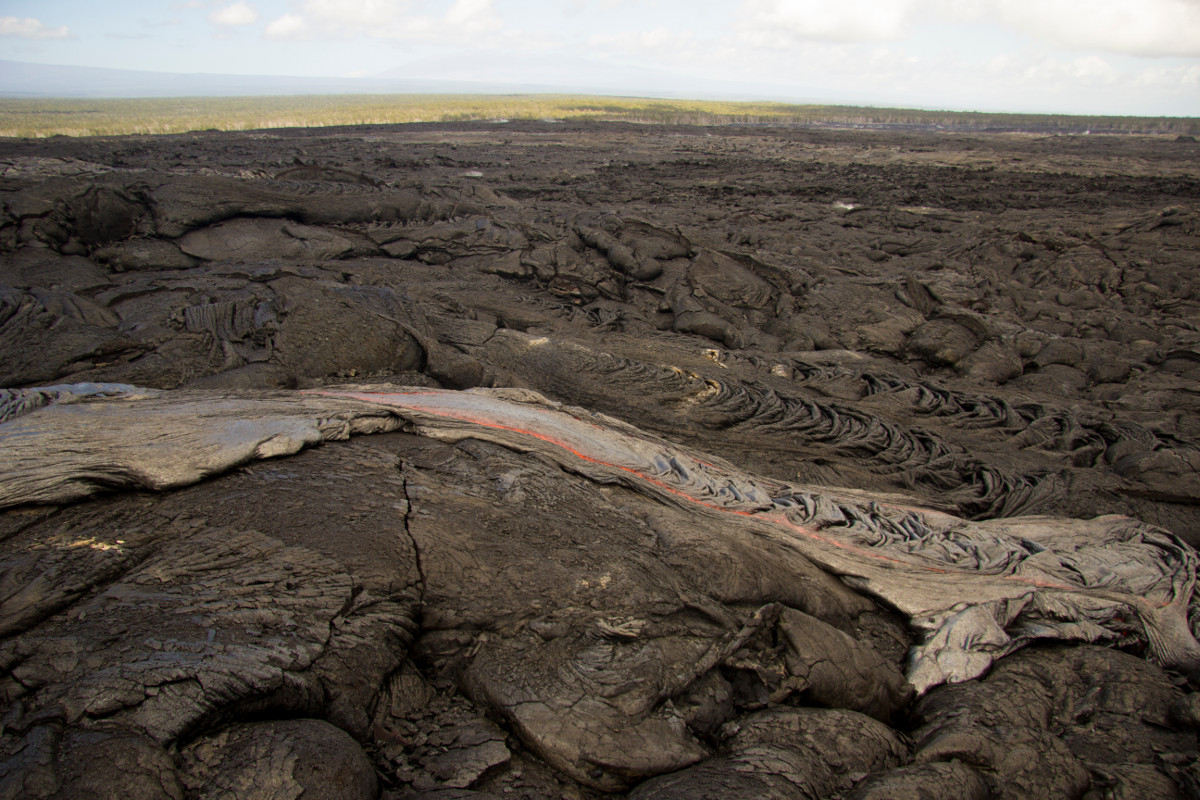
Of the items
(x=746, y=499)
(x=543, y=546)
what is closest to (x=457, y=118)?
(x=746, y=499)

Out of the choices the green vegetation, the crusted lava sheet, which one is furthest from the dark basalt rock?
the green vegetation

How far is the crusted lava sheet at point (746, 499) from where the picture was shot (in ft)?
7.91

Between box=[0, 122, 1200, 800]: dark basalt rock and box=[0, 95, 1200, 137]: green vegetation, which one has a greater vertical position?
box=[0, 95, 1200, 137]: green vegetation

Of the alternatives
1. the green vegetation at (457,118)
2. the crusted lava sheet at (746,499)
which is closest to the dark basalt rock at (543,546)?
the crusted lava sheet at (746,499)

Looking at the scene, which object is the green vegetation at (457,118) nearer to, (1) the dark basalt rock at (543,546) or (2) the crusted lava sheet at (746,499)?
(1) the dark basalt rock at (543,546)

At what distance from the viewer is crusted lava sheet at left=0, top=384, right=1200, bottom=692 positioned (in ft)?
7.91

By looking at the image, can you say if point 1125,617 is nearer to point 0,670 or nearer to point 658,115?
point 0,670

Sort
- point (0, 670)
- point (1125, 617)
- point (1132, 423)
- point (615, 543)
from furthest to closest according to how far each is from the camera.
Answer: point (1132, 423) → point (1125, 617) → point (615, 543) → point (0, 670)

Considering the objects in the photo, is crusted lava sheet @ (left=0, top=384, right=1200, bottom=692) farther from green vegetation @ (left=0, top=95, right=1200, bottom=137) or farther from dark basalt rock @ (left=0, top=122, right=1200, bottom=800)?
green vegetation @ (left=0, top=95, right=1200, bottom=137)

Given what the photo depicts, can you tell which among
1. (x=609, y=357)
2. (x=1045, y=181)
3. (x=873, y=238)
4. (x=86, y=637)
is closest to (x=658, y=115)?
(x=1045, y=181)

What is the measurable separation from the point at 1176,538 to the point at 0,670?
5.89m

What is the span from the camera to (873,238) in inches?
500

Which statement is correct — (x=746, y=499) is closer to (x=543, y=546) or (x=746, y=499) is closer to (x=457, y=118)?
(x=543, y=546)

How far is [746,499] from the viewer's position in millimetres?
3412
